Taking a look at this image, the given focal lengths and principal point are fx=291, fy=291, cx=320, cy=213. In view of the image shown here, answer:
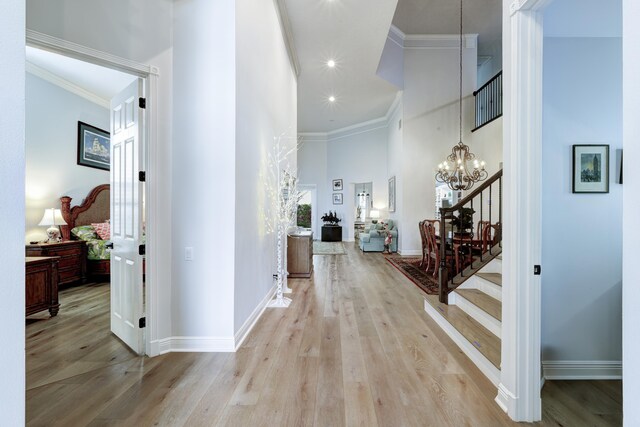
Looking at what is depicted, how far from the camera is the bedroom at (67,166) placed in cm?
469

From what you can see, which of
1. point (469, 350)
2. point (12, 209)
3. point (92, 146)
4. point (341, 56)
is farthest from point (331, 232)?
point (12, 209)

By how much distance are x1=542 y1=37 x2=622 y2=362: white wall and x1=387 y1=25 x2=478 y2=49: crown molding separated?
22.0ft

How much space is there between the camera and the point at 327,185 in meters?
12.6

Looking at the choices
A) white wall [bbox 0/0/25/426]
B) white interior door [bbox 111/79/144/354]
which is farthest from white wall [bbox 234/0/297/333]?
white wall [bbox 0/0/25/426]

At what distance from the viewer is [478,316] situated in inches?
116

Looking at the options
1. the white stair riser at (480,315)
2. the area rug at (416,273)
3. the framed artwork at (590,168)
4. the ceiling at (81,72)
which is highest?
the ceiling at (81,72)

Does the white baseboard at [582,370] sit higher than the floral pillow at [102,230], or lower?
lower

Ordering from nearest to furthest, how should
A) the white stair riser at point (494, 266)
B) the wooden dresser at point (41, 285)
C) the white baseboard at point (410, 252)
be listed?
the wooden dresser at point (41, 285) → the white stair riser at point (494, 266) → the white baseboard at point (410, 252)

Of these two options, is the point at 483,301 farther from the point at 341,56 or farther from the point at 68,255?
the point at 68,255

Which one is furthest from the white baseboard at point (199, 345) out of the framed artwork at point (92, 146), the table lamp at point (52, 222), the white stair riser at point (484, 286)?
the framed artwork at point (92, 146)

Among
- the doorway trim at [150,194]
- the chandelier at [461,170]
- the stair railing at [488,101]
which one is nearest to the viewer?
the doorway trim at [150,194]

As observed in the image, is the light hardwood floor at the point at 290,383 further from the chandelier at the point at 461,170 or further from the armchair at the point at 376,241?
the armchair at the point at 376,241

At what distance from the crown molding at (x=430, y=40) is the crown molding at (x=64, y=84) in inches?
280

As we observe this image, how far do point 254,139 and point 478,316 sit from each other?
10.1 feet
